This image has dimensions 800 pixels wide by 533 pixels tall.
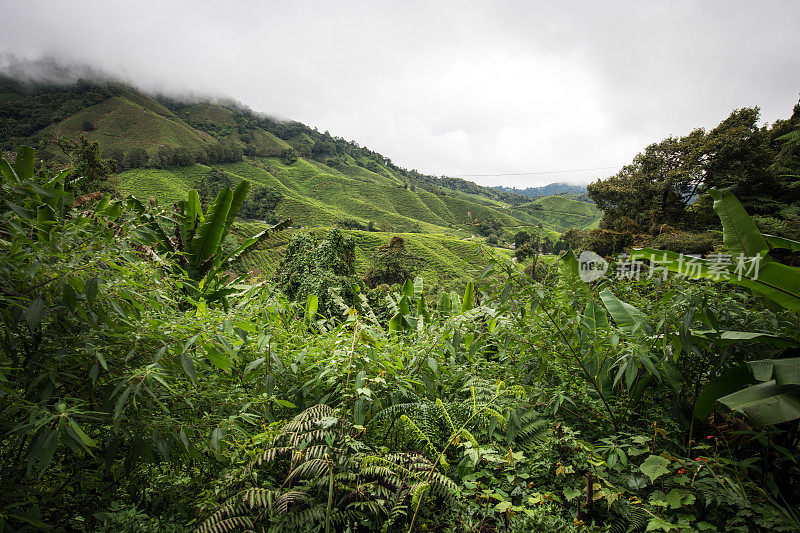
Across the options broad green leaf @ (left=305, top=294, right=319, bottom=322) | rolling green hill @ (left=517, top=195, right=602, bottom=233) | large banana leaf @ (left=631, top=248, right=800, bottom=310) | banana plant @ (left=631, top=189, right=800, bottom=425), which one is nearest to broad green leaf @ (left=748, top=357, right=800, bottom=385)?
banana plant @ (left=631, top=189, right=800, bottom=425)

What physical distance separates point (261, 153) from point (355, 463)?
86608 millimetres

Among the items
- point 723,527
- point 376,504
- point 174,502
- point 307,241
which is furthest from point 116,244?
point 307,241

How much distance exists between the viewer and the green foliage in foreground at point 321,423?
1130mm

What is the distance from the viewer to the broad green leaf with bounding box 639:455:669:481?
1.32 metres

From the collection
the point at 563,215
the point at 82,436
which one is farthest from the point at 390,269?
the point at 563,215

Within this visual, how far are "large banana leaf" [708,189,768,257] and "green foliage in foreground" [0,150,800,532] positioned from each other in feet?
1.46

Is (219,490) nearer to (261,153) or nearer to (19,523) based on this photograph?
(19,523)

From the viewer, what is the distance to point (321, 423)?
4.26 ft

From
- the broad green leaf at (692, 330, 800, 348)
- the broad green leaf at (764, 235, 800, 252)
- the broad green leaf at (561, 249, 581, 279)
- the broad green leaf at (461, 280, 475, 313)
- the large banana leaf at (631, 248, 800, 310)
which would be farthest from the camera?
the broad green leaf at (461, 280, 475, 313)

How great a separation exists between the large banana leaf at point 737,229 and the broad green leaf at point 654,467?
1.41 meters

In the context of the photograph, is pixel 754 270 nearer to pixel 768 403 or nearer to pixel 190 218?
pixel 768 403

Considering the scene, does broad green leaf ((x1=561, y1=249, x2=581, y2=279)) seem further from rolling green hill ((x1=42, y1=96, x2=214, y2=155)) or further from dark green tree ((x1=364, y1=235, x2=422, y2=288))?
rolling green hill ((x1=42, y1=96, x2=214, y2=155))

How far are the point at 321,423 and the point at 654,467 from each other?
4.56 feet

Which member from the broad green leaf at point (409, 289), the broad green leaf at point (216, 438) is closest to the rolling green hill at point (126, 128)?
the broad green leaf at point (409, 289)
